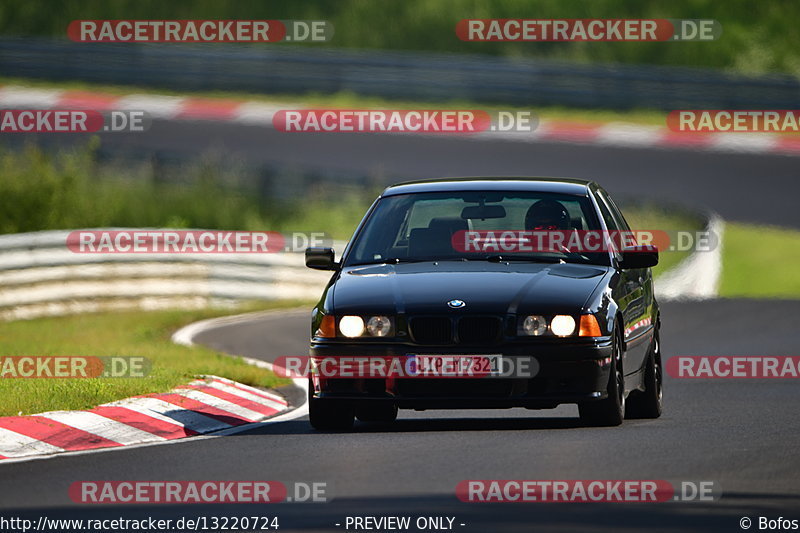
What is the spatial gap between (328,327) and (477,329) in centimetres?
90

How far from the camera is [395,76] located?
37.4 meters

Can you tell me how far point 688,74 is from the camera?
35156 millimetres

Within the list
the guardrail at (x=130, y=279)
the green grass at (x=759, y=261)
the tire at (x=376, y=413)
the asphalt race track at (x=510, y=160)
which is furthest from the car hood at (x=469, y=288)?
the asphalt race track at (x=510, y=160)

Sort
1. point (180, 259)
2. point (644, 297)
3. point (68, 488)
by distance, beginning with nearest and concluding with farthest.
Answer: point (68, 488) < point (644, 297) < point (180, 259)

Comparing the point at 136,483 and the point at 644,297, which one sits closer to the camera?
the point at 136,483

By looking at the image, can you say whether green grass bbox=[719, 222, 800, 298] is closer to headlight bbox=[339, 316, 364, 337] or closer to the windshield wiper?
the windshield wiper

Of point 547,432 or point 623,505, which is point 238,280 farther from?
point 623,505

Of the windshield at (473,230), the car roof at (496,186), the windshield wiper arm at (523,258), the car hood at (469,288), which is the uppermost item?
the car roof at (496,186)

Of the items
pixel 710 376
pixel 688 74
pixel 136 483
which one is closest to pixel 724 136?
pixel 688 74

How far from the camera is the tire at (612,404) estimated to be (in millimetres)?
10547

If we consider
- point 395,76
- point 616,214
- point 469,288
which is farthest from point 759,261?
point 469,288

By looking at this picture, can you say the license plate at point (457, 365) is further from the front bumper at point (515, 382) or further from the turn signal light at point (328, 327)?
the turn signal light at point (328, 327)

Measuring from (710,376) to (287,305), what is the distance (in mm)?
7850

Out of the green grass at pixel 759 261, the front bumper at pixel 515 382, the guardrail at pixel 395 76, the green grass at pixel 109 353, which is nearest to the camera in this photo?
the front bumper at pixel 515 382
